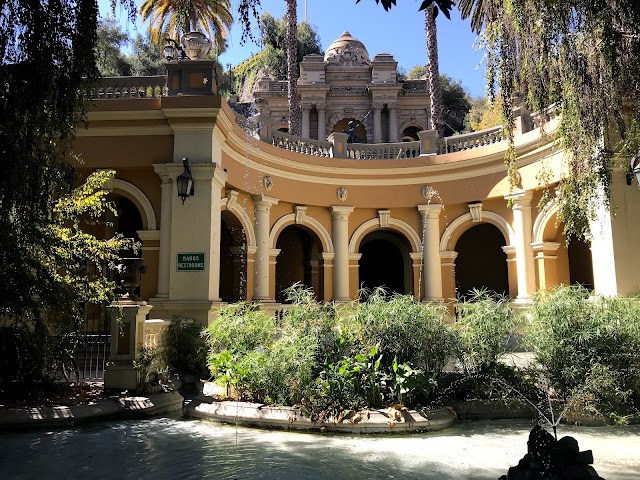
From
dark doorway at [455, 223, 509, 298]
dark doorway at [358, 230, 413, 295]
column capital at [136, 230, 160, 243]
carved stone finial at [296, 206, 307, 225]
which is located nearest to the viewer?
column capital at [136, 230, 160, 243]

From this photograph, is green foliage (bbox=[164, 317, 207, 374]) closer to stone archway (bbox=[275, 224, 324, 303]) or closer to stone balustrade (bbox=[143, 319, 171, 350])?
stone balustrade (bbox=[143, 319, 171, 350])

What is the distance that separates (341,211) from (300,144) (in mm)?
2430

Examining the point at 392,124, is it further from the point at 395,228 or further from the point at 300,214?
the point at 300,214

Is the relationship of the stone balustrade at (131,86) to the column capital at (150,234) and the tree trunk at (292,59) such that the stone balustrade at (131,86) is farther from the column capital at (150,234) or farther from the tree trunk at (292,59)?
the tree trunk at (292,59)

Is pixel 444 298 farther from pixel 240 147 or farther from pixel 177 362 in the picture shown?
pixel 177 362

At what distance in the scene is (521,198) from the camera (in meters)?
13.9

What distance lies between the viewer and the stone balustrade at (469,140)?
14.9 m

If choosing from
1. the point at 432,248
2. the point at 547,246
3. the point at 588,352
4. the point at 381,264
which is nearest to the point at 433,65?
the point at 381,264

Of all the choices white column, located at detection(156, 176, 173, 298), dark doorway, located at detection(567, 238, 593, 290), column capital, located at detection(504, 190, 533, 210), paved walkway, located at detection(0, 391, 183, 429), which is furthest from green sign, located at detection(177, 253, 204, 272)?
dark doorway, located at detection(567, 238, 593, 290)

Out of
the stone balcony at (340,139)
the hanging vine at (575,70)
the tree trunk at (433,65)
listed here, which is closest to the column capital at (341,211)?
the stone balcony at (340,139)

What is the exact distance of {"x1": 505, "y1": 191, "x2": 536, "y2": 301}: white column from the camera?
13875 millimetres

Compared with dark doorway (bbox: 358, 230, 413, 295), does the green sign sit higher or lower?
lower

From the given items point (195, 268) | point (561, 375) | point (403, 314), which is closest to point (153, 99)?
point (195, 268)

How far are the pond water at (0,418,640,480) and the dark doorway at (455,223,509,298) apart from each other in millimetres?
13899
